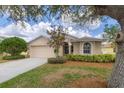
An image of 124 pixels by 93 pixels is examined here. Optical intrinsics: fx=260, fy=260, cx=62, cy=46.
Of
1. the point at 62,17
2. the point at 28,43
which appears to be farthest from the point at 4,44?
the point at 62,17

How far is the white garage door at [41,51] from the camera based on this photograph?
105 ft

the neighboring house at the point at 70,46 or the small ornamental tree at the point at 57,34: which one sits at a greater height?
the small ornamental tree at the point at 57,34

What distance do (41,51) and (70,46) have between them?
4579 mm

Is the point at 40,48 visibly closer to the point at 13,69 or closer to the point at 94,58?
the point at 94,58

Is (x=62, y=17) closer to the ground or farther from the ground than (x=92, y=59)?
farther from the ground

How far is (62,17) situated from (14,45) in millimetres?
20641

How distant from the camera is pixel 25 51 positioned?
3288cm

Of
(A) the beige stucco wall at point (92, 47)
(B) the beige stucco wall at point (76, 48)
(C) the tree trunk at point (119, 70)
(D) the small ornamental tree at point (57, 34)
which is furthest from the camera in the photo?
(B) the beige stucco wall at point (76, 48)

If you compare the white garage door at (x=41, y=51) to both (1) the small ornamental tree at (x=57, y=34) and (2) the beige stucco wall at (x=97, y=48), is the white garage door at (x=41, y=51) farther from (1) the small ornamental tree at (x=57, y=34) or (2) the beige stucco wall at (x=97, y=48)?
(1) the small ornamental tree at (x=57, y=34)

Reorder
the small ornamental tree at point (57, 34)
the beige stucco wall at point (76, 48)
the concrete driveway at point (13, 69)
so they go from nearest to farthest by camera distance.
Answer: the concrete driveway at point (13, 69)
the small ornamental tree at point (57, 34)
the beige stucco wall at point (76, 48)

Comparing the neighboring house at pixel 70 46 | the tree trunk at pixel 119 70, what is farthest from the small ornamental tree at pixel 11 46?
the tree trunk at pixel 119 70

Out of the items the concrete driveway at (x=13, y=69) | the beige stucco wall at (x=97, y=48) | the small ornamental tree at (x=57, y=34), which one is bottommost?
the concrete driveway at (x=13, y=69)

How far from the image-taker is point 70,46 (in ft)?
98.8
